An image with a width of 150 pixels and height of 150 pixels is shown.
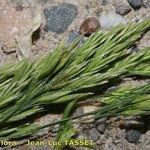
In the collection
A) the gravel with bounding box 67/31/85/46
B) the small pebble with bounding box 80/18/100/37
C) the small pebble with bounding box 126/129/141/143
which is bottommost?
the small pebble with bounding box 126/129/141/143

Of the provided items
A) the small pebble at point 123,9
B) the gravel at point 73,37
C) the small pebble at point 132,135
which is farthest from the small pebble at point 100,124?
the small pebble at point 123,9

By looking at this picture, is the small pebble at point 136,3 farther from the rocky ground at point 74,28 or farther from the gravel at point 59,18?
the gravel at point 59,18

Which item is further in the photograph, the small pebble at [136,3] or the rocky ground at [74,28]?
the small pebble at [136,3]

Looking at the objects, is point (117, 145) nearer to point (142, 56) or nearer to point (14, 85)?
point (142, 56)

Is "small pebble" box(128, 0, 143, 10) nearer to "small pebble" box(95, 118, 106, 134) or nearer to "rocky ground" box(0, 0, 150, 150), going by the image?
"rocky ground" box(0, 0, 150, 150)

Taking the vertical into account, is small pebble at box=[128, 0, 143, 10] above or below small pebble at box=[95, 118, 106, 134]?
above

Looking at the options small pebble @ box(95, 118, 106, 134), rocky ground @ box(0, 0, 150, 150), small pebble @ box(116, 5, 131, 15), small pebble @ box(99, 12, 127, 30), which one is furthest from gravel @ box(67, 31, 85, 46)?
small pebble @ box(95, 118, 106, 134)

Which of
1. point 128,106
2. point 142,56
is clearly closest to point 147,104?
point 128,106

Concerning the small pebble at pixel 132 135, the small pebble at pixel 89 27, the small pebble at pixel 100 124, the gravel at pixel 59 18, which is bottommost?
the small pebble at pixel 132 135
